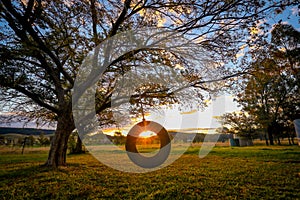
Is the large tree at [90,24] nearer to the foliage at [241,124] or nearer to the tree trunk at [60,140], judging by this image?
the tree trunk at [60,140]

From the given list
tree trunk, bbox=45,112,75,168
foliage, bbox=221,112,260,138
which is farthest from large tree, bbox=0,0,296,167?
foliage, bbox=221,112,260,138

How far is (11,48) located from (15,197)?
4573 mm

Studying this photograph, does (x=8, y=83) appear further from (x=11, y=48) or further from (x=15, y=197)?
(x=15, y=197)

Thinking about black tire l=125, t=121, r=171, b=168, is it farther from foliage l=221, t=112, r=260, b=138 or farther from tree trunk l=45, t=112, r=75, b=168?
foliage l=221, t=112, r=260, b=138

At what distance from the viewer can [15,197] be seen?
5.00 m

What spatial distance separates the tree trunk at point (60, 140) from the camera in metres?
10.0

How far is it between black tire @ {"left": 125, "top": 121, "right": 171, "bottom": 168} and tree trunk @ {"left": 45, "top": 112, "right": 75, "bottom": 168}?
320cm

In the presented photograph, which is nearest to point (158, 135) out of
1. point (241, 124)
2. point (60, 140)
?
point (60, 140)

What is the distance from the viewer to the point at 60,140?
10.2 m

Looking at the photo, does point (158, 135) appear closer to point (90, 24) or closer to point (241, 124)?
point (90, 24)

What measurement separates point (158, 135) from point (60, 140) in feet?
16.3

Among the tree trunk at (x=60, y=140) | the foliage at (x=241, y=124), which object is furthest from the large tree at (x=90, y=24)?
the foliage at (x=241, y=124)

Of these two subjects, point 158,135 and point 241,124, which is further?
point 241,124

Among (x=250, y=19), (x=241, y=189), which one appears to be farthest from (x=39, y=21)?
(x=241, y=189)
